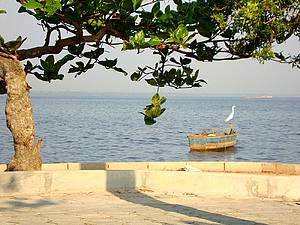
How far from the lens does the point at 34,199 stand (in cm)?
772

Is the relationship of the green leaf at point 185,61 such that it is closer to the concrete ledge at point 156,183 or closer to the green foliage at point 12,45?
the concrete ledge at point 156,183

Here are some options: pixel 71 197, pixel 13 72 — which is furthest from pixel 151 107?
pixel 13 72

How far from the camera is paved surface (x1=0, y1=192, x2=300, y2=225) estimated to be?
254 inches

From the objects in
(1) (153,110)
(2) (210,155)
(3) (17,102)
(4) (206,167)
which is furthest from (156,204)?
(2) (210,155)

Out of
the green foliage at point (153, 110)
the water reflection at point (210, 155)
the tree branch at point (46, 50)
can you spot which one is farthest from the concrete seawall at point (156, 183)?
the water reflection at point (210, 155)

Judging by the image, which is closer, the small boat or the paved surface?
the paved surface

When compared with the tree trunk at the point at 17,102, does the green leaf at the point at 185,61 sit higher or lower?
higher

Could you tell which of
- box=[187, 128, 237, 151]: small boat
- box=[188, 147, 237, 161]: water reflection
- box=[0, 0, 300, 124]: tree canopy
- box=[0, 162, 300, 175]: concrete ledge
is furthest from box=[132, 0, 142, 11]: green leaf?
box=[187, 128, 237, 151]: small boat

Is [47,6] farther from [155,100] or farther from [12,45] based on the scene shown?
[12,45]

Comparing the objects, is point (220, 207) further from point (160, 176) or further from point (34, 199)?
point (34, 199)

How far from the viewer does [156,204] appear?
7.52 metres

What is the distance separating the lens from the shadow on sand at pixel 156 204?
649 cm

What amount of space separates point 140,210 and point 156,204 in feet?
1.60

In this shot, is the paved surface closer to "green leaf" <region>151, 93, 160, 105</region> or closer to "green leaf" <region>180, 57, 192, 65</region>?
"green leaf" <region>151, 93, 160, 105</region>
